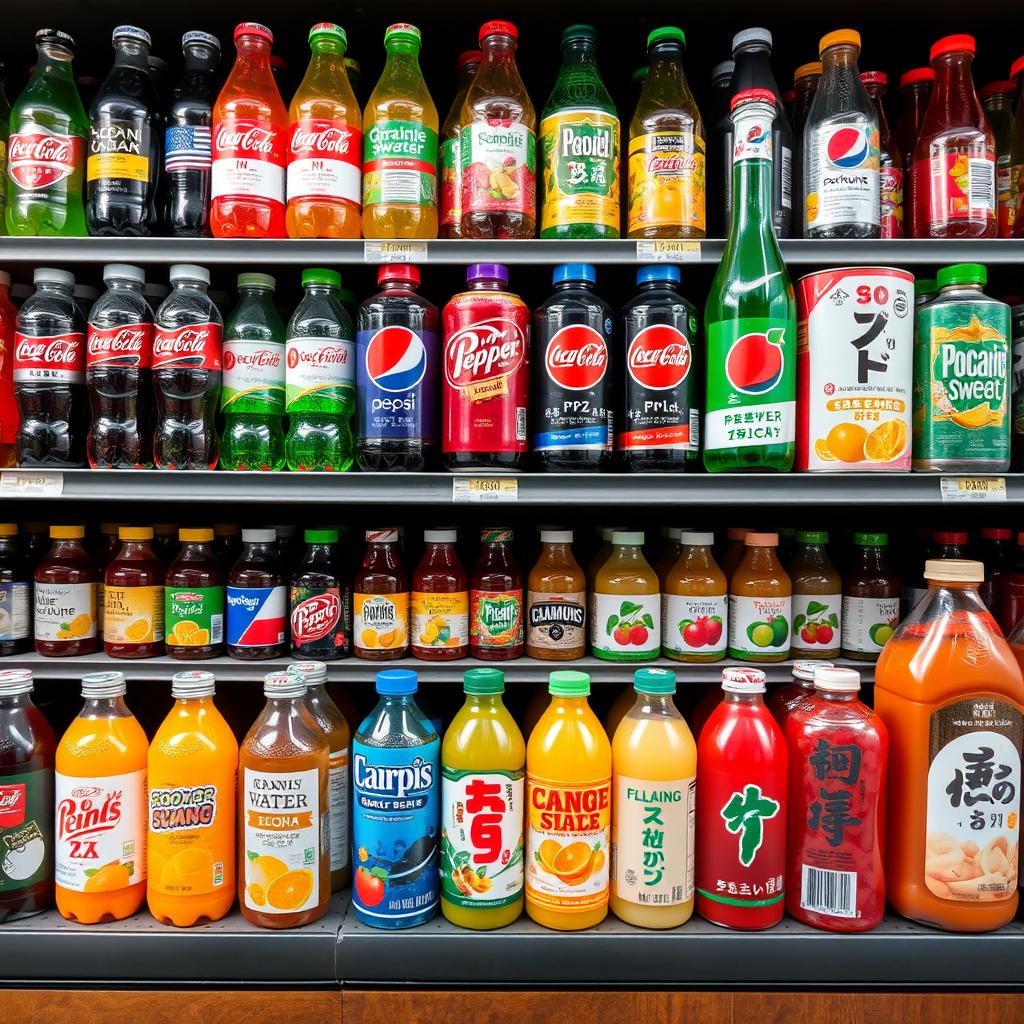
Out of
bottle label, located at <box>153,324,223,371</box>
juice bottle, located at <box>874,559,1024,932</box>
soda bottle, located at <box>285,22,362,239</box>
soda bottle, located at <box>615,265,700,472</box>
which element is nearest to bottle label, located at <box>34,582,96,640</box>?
bottle label, located at <box>153,324,223,371</box>

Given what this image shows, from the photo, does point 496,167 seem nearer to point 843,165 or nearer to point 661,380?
point 661,380

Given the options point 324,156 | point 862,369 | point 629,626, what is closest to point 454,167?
point 324,156

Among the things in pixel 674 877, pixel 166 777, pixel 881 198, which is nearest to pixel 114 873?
pixel 166 777

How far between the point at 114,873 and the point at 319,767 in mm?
451

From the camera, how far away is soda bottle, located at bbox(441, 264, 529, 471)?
1.43 metres

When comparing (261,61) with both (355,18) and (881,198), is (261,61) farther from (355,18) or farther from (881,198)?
(881,198)

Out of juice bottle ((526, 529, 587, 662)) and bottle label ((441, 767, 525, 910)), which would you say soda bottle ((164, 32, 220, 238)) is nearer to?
juice bottle ((526, 529, 587, 662))

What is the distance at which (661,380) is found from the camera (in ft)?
4.73

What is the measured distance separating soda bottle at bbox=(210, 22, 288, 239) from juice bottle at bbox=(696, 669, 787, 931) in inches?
54.1

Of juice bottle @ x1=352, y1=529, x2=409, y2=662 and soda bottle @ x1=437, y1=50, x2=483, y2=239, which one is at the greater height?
soda bottle @ x1=437, y1=50, x2=483, y2=239

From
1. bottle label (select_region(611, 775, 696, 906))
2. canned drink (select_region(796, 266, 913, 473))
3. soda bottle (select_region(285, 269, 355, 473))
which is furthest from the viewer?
soda bottle (select_region(285, 269, 355, 473))

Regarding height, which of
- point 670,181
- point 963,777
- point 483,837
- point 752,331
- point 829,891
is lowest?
point 829,891

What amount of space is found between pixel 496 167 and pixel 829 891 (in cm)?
160

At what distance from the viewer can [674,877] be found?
127 cm
